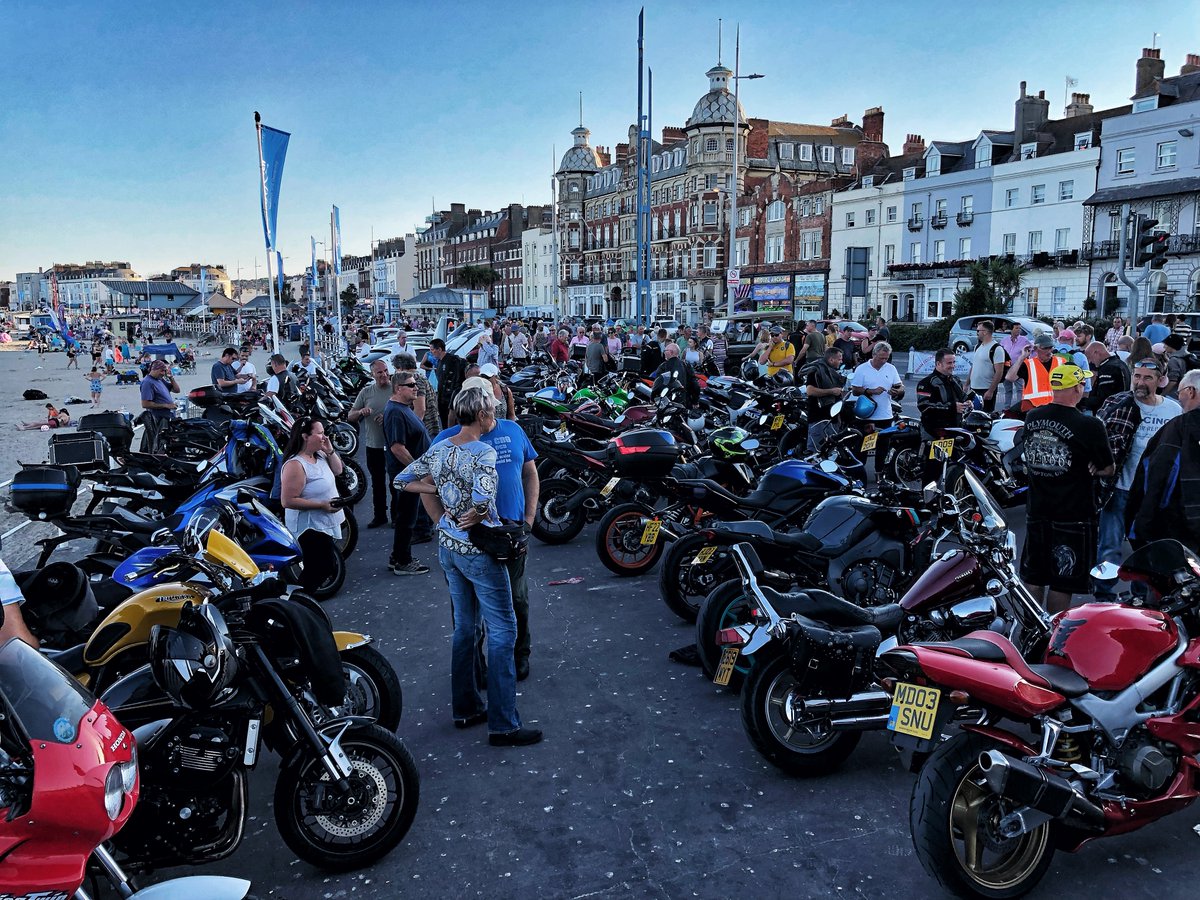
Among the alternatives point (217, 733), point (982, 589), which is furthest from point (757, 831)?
point (217, 733)

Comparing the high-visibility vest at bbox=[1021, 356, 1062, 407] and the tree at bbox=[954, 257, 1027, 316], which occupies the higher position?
the tree at bbox=[954, 257, 1027, 316]

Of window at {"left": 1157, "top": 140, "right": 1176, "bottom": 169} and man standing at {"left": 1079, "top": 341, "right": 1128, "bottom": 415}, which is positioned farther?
window at {"left": 1157, "top": 140, "right": 1176, "bottom": 169}

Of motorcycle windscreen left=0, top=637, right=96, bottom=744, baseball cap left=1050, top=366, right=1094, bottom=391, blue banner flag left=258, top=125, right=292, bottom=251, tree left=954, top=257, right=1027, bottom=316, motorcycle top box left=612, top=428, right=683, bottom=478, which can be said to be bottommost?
motorcycle top box left=612, top=428, right=683, bottom=478

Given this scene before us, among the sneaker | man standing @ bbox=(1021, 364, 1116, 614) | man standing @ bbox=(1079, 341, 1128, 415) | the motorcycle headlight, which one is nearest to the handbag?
the motorcycle headlight

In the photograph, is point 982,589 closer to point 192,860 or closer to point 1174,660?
point 1174,660

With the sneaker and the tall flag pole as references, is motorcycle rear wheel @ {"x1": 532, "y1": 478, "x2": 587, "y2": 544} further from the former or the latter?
the tall flag pole

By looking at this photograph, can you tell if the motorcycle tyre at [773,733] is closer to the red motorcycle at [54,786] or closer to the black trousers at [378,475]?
the red motorcycle at [54,786]

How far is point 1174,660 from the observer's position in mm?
3406

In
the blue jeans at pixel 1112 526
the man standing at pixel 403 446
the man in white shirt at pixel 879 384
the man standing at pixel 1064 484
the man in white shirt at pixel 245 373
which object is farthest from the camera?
the man in white shirt at pixel 245 373

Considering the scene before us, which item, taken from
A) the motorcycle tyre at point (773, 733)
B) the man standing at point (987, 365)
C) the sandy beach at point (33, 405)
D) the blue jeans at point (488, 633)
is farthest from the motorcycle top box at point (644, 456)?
the man standing at point (987, 365)

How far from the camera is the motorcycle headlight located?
2.21 metres

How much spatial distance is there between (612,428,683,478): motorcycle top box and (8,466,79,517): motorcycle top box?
4.19 meters

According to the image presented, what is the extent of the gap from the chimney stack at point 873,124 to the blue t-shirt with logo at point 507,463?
61219mm

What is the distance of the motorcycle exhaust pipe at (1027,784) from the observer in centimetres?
287
